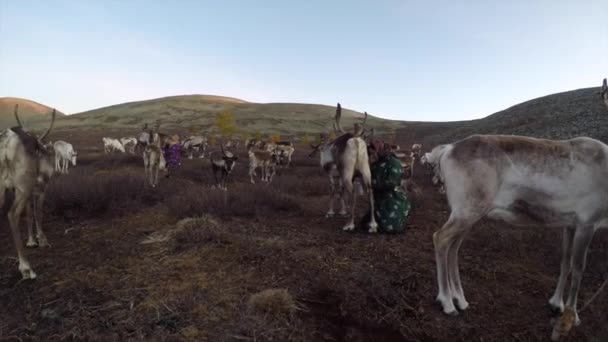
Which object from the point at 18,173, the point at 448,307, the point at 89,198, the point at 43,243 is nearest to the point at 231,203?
the point at 89,198

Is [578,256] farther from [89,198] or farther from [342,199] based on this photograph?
[89,198]

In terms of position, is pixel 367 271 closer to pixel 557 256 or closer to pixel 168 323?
pixel 168 323

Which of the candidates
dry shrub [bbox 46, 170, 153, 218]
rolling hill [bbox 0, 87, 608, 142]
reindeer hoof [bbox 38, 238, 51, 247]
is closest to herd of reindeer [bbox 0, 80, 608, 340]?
reindeer hoof [bbox 38, 238, 51, 247]

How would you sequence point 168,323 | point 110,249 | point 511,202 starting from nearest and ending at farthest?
point 168,323 < point 511,202 < point 110,249

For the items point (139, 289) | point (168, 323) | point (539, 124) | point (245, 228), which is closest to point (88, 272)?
point (139, 289)

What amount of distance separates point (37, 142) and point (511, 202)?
639 cm

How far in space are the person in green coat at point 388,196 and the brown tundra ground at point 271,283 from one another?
1.08 feet

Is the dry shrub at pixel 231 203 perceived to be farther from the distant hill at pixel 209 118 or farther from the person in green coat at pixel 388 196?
the distant hill at pixel 209 118

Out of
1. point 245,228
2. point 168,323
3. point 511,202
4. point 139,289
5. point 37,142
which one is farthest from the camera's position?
point 245,228

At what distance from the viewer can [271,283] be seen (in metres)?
4.56

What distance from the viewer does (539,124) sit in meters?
30.7

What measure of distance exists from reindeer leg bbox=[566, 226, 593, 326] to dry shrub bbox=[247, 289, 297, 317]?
3.07 m

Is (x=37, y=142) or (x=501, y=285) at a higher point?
(x=37, y=142)

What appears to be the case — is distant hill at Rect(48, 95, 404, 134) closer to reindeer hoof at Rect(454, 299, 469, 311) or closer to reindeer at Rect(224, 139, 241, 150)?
reindeer at Rect(224, 139, 241, 150)
